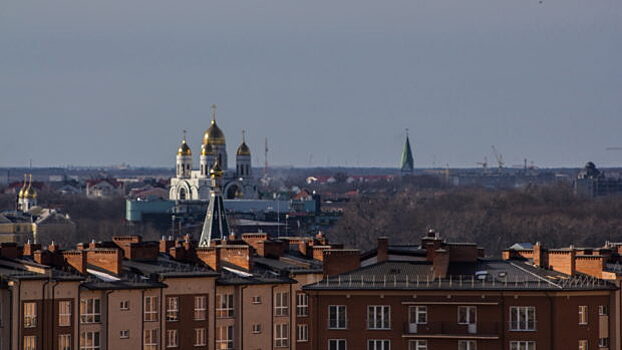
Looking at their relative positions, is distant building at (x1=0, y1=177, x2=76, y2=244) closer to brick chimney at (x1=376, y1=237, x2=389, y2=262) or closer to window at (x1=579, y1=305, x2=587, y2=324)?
brick chimney at (x1=376, y1=237, x2=389, y2=262)

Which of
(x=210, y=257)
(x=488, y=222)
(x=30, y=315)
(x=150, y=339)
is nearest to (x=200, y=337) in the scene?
(x=150, y=339)

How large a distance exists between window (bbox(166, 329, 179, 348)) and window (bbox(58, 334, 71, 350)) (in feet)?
8.95

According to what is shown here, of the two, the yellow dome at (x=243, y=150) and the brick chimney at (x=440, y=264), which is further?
the yellow dome at (x=243, y=150)

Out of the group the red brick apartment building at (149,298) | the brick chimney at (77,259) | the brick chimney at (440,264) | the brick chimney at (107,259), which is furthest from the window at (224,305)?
the brick chimney at (440,264)

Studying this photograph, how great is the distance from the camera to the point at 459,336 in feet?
148

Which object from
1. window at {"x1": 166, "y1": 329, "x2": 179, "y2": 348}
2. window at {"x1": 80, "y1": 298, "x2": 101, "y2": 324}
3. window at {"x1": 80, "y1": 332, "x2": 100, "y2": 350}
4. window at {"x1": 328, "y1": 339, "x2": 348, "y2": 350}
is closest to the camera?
window at {"x1": 328, "y1": 339, "x2": 348, "y2": 350}

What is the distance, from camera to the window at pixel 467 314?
45.3m

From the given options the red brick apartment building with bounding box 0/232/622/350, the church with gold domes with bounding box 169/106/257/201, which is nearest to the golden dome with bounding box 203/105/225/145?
the church with gold domes with bounding box 169/106/257/201

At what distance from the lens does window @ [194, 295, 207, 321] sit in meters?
54.1

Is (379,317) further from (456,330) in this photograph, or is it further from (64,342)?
(64,342)

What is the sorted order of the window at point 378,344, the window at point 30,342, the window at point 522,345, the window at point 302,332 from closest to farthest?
the window at point 522,345 → the window at point 378,344 → the window at point 30,342 → the window at point 302,332

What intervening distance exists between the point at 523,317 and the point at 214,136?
138933mm

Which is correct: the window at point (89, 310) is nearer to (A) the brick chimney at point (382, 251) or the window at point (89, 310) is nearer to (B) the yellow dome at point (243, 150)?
(A) the brick chimney at point (382, 251)

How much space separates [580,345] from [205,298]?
10817 mm
